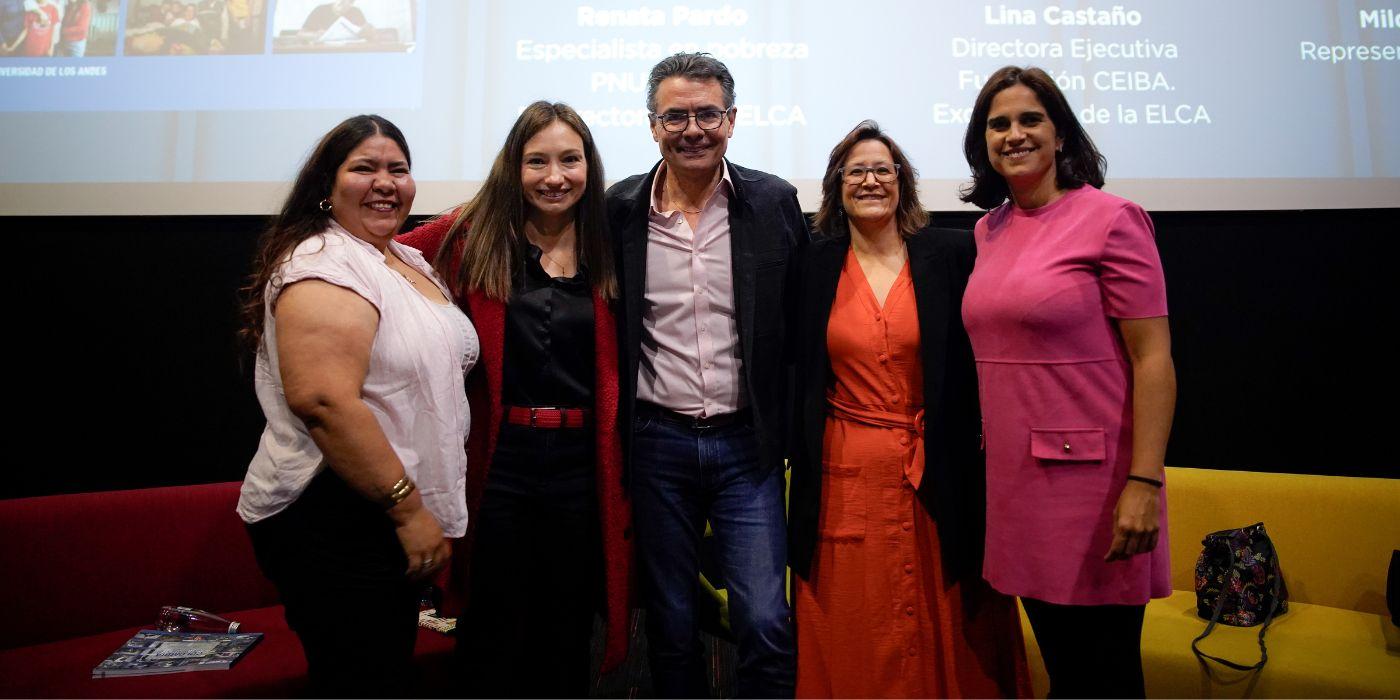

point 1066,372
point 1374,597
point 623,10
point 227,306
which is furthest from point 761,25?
point 1374,597

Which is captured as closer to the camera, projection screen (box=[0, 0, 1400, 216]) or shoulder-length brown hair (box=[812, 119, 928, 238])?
shoulder-length brown hair (box=[812, 119, 928, 238])

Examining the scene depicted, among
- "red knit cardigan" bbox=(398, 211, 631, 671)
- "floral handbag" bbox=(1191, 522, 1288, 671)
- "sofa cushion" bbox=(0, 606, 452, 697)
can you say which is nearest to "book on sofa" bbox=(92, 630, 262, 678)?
"sofa cushion" bbox=(0, 606, 452, 697)

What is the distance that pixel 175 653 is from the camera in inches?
81.5

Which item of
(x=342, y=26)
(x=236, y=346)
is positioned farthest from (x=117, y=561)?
(x=342, y=26)

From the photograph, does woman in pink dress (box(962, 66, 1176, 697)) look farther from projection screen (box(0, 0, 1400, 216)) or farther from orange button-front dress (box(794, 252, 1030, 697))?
projection screen (box(0, 0, 1400, 216))

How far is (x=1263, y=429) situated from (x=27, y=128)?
5.35 meters

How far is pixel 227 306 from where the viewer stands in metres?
3.47

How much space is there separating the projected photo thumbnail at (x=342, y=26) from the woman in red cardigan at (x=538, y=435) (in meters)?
1.67

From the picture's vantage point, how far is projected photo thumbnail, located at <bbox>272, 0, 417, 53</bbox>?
303 centimetres

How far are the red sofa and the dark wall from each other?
1158 mm

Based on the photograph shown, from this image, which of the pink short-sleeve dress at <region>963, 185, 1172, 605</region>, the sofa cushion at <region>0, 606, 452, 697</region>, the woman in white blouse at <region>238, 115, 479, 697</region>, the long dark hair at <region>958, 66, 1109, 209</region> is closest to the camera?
the woman in white blouse at <region>238, 115, 479, 697</region>

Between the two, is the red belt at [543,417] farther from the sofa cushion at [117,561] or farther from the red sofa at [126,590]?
the sofa cushion at [117,561]

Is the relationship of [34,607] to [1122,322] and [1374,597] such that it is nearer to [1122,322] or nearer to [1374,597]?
[1122,322]

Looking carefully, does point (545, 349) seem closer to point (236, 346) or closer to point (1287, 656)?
point (1287, 656)
